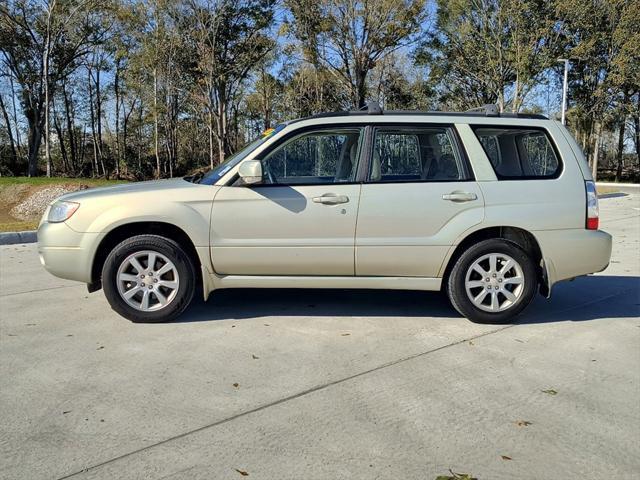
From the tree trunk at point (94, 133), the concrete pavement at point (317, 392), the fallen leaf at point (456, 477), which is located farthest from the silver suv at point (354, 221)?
the tree trunk at point (94, 133)

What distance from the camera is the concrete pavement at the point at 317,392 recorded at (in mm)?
2670

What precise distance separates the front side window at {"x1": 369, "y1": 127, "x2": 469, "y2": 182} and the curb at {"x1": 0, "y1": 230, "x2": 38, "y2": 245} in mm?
7695

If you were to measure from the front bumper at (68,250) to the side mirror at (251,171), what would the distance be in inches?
54.3

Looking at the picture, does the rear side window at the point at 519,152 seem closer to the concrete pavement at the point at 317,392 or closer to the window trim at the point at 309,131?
the window trim at the point at 309,131

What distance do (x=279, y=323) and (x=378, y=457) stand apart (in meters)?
2.26

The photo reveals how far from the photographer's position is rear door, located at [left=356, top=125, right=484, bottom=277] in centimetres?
464

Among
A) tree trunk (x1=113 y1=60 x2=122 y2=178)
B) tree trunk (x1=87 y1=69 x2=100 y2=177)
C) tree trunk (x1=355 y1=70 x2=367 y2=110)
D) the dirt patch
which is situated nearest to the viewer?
the dirt patch

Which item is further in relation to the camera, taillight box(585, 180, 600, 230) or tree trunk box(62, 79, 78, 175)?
tree trunk box(62, 79, 78, 175)

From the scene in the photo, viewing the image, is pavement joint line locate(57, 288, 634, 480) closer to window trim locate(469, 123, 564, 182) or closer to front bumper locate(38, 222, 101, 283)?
window trim locate(469, 123, 564, 182)

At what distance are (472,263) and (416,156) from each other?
1.09 metres

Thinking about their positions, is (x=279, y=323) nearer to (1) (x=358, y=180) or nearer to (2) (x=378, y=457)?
(1) (x=358, y=180)

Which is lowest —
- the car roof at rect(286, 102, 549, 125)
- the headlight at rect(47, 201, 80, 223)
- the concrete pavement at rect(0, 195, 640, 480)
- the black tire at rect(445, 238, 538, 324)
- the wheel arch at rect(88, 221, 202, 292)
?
the concrete pavement at rect(0, 195, 640, 480)

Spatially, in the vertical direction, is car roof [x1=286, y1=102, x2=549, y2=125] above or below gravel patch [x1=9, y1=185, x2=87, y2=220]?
above

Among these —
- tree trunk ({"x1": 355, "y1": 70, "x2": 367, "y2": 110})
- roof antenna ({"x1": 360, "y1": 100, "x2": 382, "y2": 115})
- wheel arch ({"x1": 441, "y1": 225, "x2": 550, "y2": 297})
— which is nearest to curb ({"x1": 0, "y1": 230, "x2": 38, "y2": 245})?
roof antenna ({"x1": 360, "y1": 100, "x2": 382, "y2": 115})
